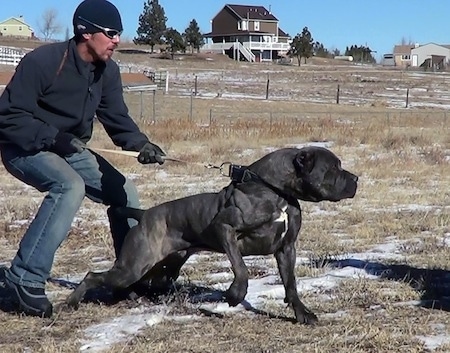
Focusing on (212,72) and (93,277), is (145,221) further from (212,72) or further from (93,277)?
(212,72)

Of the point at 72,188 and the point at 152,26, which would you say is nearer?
the point at 72,188

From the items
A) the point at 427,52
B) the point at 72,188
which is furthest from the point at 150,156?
the point at 427,52

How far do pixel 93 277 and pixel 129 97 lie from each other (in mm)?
25651

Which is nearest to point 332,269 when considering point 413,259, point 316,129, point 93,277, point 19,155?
point 413,259

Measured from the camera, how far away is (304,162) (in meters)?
4.70

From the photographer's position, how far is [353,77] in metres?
55.6

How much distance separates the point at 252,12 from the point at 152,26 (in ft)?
77.8

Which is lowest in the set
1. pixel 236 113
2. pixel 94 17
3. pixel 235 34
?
pixel 236 113

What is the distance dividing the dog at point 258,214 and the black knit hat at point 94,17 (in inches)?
43.9

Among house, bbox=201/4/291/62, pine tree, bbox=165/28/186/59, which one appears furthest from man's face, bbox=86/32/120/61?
house, bbox=201/4/291/62

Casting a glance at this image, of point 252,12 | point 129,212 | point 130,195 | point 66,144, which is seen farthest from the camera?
point 252,12

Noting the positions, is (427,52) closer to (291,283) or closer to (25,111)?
(291,283)

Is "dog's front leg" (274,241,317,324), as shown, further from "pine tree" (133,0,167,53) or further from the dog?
"pine tree" (133,0,167,53)

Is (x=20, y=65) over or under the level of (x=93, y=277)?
over
